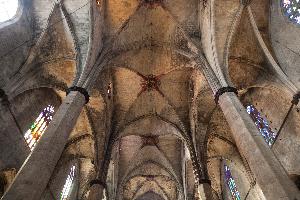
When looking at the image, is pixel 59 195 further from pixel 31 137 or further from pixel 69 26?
pixel 69 26

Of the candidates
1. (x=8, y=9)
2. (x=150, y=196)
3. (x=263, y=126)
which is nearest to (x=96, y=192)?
(x=263, y=126)

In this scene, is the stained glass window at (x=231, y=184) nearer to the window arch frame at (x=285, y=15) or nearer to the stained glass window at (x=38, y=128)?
the window arch frame at (x=285, y=15)

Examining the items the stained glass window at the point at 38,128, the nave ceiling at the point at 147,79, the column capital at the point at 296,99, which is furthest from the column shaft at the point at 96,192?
the column capital at the point at 296,99

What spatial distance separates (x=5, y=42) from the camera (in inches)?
481

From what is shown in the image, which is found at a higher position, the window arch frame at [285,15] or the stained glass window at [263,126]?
the window arch frame at [285,15]

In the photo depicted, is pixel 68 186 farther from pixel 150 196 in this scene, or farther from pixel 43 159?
pixel 43 159

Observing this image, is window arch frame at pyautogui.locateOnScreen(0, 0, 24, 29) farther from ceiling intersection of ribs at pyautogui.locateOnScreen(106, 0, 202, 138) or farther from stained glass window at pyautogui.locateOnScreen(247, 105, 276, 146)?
stained glass window at pyautogui.locateOnScreen(247, 105, 276, 146)

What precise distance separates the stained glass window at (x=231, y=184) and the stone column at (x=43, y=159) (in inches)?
395

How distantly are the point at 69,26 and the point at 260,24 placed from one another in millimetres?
8266

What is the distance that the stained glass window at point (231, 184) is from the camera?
16.1 metres

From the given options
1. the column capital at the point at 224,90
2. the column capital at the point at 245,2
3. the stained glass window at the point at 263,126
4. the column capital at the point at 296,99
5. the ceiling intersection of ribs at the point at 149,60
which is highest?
the ceiling intersection of ribs at the point at 149,60

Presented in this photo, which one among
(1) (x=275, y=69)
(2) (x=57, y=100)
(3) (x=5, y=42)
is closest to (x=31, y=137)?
(2) (x=57, y=100)

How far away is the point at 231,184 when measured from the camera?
55.7ft

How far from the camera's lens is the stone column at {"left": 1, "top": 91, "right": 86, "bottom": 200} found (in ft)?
21.8
